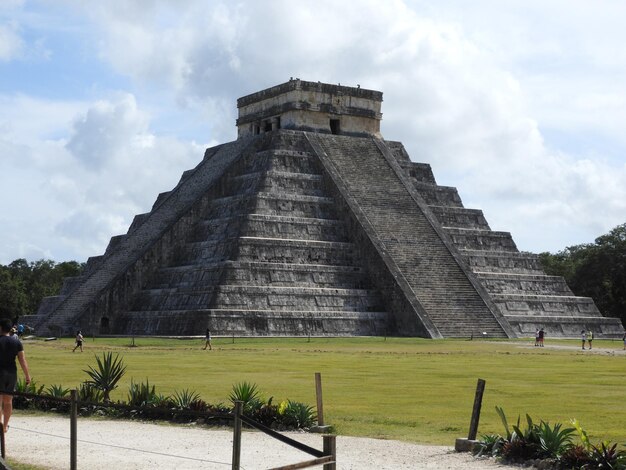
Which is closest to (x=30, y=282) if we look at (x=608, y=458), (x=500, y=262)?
(x=500, y=262)

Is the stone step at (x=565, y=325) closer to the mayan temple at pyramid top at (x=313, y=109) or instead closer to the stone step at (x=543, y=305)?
the stone step at (x=543, y=305)

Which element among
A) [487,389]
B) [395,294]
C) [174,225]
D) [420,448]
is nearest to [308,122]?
[174,225]

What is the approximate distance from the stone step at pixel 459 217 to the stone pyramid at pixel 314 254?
8 cm

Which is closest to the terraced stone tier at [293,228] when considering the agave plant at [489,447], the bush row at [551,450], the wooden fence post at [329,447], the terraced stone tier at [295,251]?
the terraced stone tier at [295,251]

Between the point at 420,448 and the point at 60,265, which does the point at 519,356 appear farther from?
the point at 60,265

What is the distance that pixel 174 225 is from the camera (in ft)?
145

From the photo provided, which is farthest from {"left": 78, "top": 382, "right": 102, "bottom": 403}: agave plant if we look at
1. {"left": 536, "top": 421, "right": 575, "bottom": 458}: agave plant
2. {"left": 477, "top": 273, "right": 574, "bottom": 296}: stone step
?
{"left": 477, "top": 273, "right": 574, "bottom": 296}: stone step

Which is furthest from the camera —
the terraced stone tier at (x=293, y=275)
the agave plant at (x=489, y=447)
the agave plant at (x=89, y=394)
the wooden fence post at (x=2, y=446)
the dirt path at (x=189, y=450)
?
the terraced stone tier at (x=293, y=275)

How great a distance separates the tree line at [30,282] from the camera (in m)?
69.7

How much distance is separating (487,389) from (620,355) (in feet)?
46.9

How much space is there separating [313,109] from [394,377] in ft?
92.3

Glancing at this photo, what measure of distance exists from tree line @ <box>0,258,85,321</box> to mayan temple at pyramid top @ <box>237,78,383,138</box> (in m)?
23.2

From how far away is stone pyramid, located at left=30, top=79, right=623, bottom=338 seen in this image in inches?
1545

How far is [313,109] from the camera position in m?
47.8
